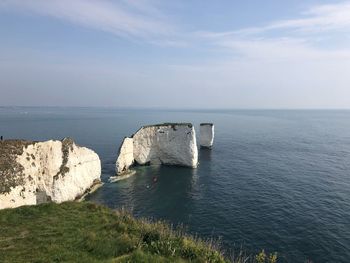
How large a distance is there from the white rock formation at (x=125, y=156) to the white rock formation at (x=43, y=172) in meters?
7.48

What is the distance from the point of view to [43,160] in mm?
42250

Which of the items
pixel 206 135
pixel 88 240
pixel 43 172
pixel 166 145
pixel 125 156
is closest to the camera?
pixel 88 240

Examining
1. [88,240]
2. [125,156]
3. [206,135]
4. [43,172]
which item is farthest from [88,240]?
[206,135]

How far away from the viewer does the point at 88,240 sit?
795 inches

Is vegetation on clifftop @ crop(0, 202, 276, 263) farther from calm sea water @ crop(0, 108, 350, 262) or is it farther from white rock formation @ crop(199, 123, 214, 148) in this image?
white rock formation @ crop(199, 123, 214, 148)

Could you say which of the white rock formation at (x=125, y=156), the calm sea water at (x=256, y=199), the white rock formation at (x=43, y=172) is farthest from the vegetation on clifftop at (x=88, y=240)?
the white rock formation at (x=125, y=156)

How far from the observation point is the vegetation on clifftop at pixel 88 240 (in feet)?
59.3

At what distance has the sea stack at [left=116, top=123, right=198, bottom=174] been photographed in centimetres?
7200

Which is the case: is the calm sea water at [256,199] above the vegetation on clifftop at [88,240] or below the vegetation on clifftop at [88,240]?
below

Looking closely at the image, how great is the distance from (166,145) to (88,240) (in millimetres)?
53820

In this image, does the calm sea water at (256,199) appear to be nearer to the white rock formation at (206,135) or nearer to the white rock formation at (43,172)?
the white rock formation at (43,172)

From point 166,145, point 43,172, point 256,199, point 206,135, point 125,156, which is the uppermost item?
point 206,135

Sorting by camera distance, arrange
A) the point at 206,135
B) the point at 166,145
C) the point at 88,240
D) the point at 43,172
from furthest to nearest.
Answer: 1. the point at 206,135
2. the point at 166,145
3. the point at 43,172
4. the point at 88,240

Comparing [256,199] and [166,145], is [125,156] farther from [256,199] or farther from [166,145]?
[256,199]
